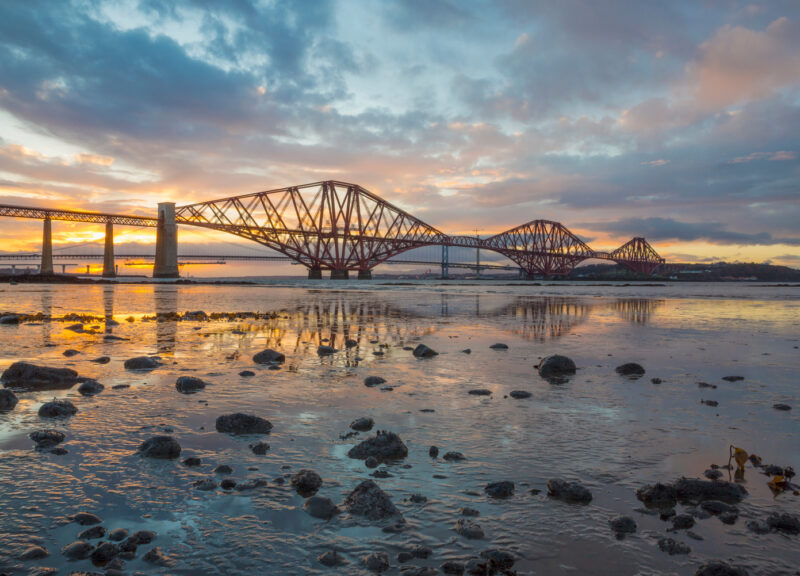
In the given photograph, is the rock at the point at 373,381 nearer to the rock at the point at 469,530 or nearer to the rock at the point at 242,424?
the rock at the point at 242,424

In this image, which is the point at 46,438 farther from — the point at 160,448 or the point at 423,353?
the point at 423,353

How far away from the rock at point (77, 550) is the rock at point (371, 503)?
158 centimetres

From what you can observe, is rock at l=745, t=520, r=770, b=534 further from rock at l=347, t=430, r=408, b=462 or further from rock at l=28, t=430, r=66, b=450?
rock at l=28, t=430, r=66, b=450

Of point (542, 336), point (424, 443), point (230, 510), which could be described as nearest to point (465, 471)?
point (424, 443)

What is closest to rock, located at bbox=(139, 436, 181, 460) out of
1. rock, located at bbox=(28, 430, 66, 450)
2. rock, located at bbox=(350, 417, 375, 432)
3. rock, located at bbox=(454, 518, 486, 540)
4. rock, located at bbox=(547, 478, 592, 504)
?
rock, located at bbox=(28, 430, 66, 450)

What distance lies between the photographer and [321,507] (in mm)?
3348

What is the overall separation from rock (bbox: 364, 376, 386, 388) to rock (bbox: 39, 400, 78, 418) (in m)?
3.73

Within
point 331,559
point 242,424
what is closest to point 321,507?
point 331,559

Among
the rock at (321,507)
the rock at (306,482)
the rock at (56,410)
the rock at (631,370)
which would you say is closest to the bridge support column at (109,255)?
the rock at (56,410)

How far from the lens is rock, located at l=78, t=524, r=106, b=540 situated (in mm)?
2959

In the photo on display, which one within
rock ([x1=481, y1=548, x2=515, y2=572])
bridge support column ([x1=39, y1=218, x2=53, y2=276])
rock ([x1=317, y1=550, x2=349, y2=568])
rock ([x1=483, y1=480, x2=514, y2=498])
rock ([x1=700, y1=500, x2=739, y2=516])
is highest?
bridge support column ([x1=39, y1=218, x2=53, y2=276])

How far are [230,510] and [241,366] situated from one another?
563 cm

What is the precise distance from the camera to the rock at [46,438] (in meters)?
4.50

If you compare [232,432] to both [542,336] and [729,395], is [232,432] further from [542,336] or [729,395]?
[542,336]
